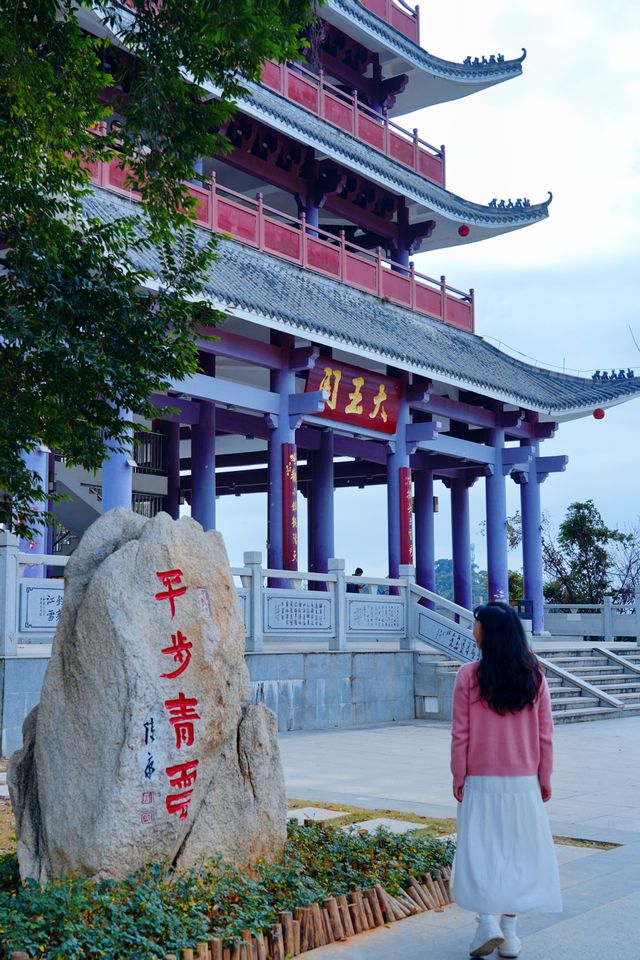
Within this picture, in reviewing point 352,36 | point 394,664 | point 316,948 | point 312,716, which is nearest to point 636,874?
point 316,948

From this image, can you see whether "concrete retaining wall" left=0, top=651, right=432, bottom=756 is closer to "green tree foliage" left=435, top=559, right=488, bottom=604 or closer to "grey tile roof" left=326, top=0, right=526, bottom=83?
"grey tile roof" left=326, top=0, right=526, bottom=83

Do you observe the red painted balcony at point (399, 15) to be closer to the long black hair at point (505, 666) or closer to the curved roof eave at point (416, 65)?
the curved roof eave at point (416, 65)

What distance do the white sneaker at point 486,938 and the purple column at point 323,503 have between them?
14397mm

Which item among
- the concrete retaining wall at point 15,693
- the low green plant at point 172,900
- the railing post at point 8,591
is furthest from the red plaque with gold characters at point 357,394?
the low green plant at point 172,900

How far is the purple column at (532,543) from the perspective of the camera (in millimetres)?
20016

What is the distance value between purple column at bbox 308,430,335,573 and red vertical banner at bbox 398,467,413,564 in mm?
1857

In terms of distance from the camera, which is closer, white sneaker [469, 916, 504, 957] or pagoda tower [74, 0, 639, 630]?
white sneaker [469, 916, 504, 957]

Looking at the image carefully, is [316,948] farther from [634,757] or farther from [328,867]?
[634,757]

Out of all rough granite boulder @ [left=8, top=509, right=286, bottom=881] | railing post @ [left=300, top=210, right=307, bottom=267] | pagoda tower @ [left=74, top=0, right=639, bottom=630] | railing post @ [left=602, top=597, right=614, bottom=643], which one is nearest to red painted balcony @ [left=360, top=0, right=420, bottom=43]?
pagoda tower @ [left=74, top=0, right=639, bottom=630]

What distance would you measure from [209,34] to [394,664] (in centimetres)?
893

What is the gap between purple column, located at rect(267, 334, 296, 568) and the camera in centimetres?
1477

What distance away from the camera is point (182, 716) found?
14.7 feet

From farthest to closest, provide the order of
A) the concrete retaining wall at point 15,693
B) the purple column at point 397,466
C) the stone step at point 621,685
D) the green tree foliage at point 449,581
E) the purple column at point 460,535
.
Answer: the green tree foliage at point 449,581
the purple column at point 460,535
the purple column at point 397,466
the stone step at point 621,685
the concrete retaining wall at point 15,693

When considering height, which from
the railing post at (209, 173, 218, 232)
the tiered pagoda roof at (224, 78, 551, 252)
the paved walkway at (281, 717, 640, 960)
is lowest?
the paved walkway at (281, 717, 640, 960)
